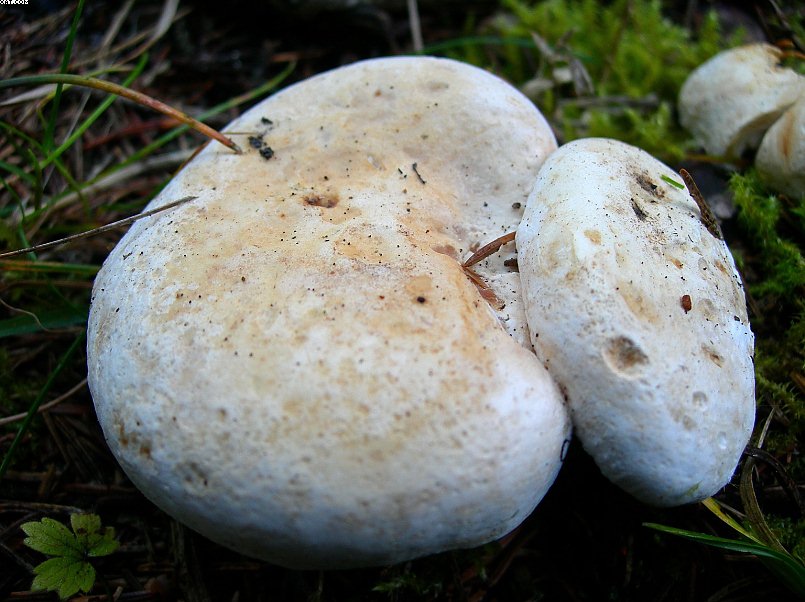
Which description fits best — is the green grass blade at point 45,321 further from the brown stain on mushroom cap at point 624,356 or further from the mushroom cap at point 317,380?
the brown stain on mushroom cap at point 624,356

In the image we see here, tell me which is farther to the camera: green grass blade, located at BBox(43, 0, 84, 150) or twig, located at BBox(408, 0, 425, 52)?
twig, located at BBox(408, 0, 425, 52)

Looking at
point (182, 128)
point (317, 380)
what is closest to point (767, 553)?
point (317, 380)

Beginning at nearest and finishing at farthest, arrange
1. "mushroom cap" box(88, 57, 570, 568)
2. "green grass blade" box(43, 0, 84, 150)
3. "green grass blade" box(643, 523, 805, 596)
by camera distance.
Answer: "mushroom cap" box(88, 57, 570, 568)
"green grass blade" box(643, 523, 805, 596)
"green grass blade" box(43, 0, 84, 150)

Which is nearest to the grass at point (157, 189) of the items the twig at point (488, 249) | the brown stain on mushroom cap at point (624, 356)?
the brown stain on mushroom cap at point (624, 356)

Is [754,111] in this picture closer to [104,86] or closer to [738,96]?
[738,96]

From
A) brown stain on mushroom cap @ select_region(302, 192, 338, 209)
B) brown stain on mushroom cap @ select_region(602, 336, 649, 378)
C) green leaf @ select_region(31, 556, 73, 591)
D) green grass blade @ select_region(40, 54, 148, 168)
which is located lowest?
green leaf @ select_region(31, 556, 73, 591)

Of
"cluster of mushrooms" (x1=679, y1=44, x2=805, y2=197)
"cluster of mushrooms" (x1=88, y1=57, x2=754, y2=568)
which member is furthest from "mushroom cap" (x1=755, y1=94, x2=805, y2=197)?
"cluster of mushrooms" (x1=88, y1=57, x2=754, y2=568)

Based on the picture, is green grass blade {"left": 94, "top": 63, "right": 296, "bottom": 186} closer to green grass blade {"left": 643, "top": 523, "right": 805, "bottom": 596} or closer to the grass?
the grass

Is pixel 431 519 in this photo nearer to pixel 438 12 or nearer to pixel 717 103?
pixel 717 103
